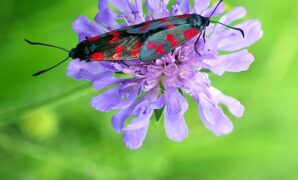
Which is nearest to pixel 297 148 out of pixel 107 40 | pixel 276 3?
pixel 276 3

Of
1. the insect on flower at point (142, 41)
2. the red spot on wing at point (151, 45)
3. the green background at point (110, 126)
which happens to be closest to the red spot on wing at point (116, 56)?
the insect on flower at point (142, 41)

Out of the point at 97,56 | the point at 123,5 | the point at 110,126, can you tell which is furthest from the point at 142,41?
the point at 110,126

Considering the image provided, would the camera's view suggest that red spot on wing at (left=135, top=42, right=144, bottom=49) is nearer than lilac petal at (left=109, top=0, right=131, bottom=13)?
Yes

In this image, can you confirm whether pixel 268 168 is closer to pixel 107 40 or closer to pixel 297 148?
pixel 297 148

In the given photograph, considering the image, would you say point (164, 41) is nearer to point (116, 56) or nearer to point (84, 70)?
point (116, 56)

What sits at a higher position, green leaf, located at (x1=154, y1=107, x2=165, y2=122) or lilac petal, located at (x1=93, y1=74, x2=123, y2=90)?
lilac petal, located at (x1=93, y1=74, x2=123, y2=90)

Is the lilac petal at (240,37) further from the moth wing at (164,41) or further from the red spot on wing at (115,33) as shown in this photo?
the red spot on wing at (115,33)

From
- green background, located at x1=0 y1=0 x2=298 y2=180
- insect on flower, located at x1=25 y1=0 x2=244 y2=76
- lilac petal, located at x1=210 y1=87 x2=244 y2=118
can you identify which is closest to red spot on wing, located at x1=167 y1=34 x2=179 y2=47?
insect on flower, located at x1=25 y1=0 x2=244 y2=76

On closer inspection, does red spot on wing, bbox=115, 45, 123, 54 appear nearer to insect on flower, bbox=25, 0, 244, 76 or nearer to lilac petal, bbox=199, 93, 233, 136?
insect on flower, bbox=25, 0, 244, 76
